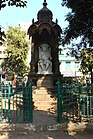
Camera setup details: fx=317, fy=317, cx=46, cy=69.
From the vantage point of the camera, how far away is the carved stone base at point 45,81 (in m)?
17.3

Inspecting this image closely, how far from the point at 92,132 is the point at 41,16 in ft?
31.1

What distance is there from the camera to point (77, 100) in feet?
37.7

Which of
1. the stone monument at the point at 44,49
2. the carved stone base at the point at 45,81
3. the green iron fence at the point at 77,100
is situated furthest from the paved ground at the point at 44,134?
the stone monument at the point at 44,49

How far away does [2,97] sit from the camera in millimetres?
11195

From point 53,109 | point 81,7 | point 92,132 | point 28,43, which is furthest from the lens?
point 28,43

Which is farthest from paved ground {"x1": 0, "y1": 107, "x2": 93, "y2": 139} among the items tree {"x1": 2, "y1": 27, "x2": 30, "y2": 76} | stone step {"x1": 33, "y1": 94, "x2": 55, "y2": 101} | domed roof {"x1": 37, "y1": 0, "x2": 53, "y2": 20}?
tree {"x1": 2, "y1": 27, "x2": 30, "y2": 76}

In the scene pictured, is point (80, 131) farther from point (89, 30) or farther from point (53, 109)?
point (89, 30)

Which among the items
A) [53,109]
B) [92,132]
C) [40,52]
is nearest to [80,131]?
[92,132]

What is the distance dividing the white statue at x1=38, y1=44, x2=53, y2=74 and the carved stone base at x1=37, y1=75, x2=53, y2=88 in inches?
11.9

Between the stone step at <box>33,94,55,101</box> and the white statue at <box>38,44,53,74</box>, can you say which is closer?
Answer: the stone step at <box>33,94,55,101</box>

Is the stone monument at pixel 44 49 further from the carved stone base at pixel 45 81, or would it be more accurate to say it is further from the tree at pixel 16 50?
the tree at pixel 16 50

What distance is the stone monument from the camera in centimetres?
1747

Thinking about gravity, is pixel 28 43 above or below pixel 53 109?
above

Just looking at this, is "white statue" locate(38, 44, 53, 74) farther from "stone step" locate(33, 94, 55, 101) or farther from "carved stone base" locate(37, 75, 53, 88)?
"stone step" locate(33, 94, 55, 101)
